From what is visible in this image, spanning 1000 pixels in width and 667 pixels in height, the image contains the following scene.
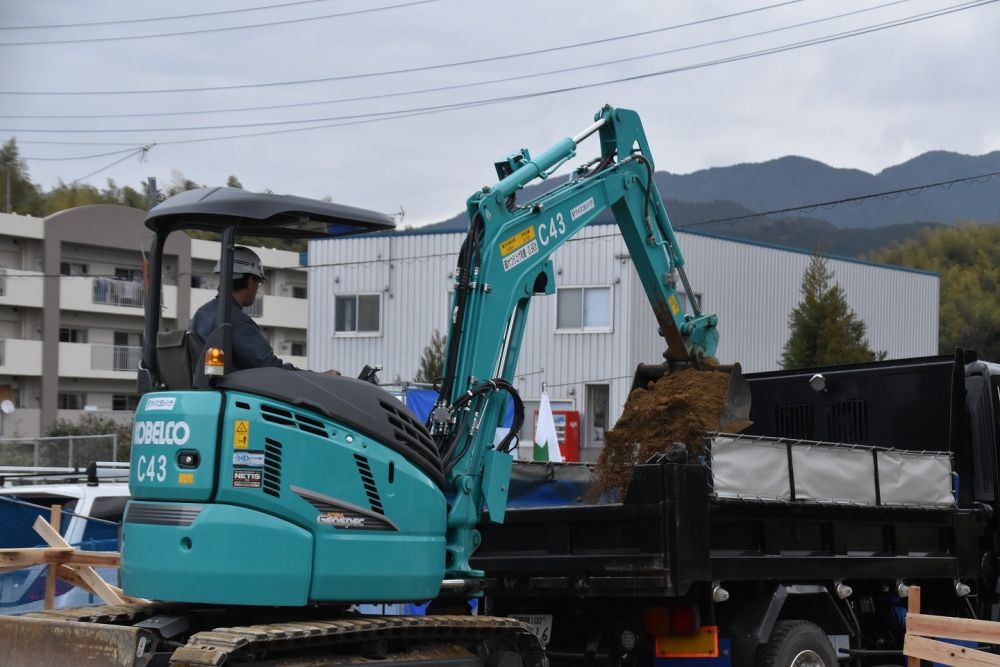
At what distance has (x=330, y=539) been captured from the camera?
23.3 ft

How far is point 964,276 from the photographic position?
87.5m

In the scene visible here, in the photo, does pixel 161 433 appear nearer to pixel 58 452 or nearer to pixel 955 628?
pixel 955 628

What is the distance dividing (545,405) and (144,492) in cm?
1427

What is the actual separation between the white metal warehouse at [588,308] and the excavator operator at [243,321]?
2363 cm

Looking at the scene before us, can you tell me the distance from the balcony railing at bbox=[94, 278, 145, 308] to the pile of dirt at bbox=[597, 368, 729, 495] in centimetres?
4559

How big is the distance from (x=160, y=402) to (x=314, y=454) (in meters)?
0.90

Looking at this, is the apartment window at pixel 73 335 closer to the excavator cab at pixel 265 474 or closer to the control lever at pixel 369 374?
the excavator cab at pixel 265 474

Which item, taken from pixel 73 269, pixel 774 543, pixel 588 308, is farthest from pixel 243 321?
pixel 73 269

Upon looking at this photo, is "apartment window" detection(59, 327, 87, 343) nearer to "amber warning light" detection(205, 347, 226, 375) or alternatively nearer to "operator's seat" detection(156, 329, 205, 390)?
"operator's seat" detection(156, 329, 205, 390)

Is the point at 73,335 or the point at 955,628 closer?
the point at 955,628

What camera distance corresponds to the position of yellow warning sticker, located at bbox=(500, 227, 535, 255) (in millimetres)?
8570

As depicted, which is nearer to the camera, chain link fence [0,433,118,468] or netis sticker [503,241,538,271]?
netis sticker [503,241,538,271]

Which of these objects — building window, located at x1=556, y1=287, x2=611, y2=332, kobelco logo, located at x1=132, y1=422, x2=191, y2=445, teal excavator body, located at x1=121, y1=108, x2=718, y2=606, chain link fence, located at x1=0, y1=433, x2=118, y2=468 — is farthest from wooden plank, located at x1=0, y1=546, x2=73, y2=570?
building window, located at x1=556, y1=287, x2=611, y2=332

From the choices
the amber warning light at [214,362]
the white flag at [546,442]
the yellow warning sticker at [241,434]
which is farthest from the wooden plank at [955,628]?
the white flag at [546,442]
